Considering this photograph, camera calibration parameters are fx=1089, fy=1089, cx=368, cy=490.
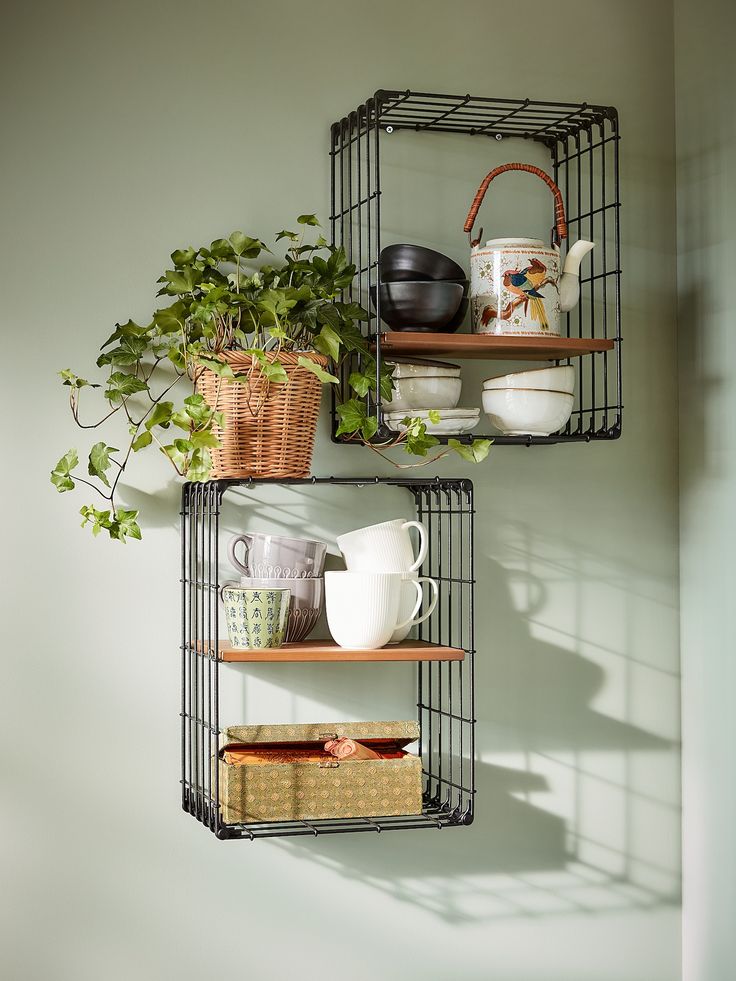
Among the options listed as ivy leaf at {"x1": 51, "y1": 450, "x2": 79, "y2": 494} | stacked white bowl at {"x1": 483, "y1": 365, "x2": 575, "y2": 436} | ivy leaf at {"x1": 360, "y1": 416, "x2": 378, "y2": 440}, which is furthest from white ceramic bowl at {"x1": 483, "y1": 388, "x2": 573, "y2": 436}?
ivy leaf at {"x1": 51, "y1": 450, "x2": 79, "y2": 494}

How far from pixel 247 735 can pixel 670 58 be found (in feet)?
4.65

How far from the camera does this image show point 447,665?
186 centimetres

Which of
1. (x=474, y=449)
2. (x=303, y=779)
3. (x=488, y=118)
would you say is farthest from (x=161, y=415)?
(x=488, y=118)

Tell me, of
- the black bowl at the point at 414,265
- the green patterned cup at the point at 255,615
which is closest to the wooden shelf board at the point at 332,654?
the green patterned cup at the point at 255,615

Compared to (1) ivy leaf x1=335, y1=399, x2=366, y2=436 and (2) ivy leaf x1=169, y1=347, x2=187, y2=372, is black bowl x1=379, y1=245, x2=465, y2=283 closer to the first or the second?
(1) ivy leaf x1=335, y1=399, x2=366, y2=436

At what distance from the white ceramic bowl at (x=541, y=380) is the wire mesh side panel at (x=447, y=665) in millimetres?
204

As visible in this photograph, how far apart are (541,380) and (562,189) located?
0.43 m

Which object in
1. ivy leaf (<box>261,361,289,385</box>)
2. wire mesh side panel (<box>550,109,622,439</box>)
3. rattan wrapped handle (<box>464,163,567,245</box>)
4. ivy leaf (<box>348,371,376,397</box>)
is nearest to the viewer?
ivy leaf (<box>261,361,289,385</box>)

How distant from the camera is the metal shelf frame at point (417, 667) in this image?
1616 millimetres

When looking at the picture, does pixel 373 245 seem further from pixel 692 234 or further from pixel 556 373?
pixel 692 234

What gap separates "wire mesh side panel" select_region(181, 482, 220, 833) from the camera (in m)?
1.66

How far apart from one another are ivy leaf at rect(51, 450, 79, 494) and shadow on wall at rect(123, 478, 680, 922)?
10.3 inches

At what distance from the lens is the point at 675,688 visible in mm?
1970

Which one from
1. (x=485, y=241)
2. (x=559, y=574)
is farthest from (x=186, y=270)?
(x=559, y=574)
